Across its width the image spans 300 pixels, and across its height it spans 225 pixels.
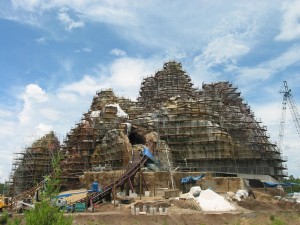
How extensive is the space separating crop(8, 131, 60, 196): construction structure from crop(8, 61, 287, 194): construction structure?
441 cm

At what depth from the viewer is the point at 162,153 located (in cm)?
5188

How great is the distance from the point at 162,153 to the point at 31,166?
87.2ft

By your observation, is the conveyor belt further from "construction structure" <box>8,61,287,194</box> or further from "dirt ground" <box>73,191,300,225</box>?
"construction structure" <box>8,61,287,194</box>

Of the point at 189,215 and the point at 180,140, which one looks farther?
the point at 180,140

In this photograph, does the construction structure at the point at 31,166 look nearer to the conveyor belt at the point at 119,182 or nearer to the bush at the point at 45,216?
the conveyor belt at the point at 119,182

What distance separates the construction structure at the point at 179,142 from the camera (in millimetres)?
53125

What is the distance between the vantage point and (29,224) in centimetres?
1320

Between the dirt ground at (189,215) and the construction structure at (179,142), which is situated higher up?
the construction structure at (179,142)

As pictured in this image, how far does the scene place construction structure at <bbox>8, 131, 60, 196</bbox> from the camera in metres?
62.6

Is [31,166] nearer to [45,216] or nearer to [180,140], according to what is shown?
[180,140]

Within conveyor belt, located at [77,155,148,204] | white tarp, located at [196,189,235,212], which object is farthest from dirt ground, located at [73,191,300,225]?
conveyor belt, located at [77,155,148,204]

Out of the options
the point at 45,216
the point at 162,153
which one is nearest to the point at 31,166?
the point at 162,153

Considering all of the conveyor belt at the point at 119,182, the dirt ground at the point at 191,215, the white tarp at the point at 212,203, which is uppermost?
the conveyor belt at the point at 119,182

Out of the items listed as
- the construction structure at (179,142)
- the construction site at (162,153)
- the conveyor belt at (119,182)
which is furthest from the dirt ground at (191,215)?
the construction structure at (179,142)
